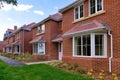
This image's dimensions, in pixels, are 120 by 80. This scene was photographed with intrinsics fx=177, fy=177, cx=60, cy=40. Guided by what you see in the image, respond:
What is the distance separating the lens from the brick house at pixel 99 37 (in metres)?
14.3

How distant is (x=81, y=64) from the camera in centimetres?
1691

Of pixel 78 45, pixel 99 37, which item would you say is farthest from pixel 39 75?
pixel 78 45

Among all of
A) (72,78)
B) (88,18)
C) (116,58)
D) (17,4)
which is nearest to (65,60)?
(88,18)

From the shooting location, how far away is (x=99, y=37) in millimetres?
15438

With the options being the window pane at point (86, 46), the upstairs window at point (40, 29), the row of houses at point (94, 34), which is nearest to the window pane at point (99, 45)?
the row of houses at point (94, 34)

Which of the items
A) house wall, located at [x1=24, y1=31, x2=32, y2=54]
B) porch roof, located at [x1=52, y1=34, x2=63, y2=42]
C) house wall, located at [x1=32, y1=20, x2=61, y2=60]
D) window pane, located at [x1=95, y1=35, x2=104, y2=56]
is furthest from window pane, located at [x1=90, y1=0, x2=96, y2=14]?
house wall, located at [x1=24, y1=31, x2=32, y2=54]

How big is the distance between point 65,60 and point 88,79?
9.85 m

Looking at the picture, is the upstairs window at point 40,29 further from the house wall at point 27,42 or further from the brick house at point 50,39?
the house wall at point 27,42

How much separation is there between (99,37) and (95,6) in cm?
330

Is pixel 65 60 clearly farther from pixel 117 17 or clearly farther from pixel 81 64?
pixel 117 17

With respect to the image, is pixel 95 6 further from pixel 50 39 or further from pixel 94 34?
pixel 50 39

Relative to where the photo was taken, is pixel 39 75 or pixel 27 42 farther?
pixel 27 42

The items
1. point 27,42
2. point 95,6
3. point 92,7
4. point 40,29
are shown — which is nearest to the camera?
point 95,6

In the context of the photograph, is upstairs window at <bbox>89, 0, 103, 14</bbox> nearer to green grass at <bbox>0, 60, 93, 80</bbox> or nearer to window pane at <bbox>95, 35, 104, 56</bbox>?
window pane at <bbox>95, 35, 104, 56</bbox>
